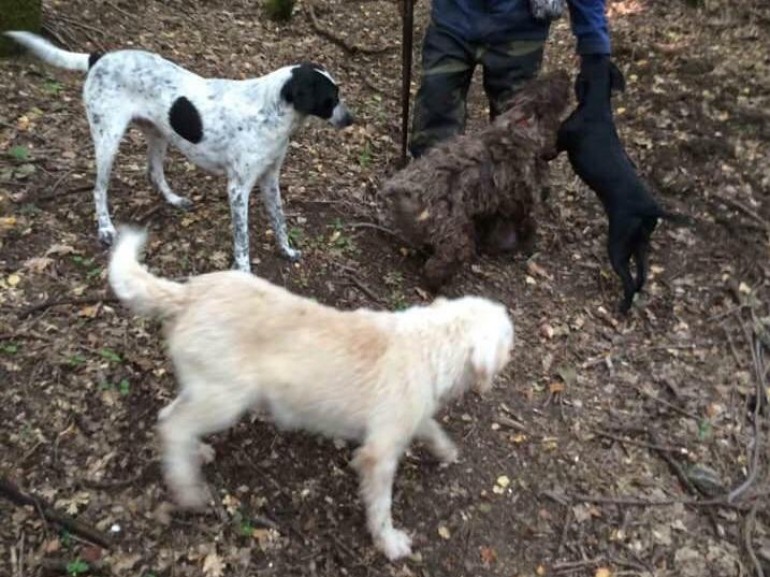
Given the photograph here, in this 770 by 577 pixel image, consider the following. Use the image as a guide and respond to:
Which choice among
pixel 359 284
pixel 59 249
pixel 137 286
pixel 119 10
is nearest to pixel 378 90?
pixel 119 10

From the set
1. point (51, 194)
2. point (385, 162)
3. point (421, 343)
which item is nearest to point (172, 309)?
point (421, 343)

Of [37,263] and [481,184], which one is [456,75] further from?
[37,263]

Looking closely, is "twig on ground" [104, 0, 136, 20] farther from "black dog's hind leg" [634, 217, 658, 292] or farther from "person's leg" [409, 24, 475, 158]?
"black dog's hind leg" [634, 217, 658, 292]

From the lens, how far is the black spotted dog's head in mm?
4125

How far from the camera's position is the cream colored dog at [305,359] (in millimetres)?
3014

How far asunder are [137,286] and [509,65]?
10.9 ft

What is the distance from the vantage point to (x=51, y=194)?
191 inches

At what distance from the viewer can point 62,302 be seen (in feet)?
13.7

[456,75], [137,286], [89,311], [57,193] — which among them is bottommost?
[89,311]

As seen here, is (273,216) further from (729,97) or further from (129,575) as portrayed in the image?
(729,97)

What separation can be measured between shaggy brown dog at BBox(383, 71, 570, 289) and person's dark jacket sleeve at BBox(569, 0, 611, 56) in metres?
0.30

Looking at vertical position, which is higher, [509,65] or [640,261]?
[509,65]

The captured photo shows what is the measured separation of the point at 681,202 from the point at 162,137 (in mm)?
4131

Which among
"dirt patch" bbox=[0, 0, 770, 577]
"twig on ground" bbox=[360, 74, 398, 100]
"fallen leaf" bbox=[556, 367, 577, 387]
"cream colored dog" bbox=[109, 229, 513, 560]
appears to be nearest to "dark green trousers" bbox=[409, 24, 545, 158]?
"dirt patch" bbox=[0, 0, 770, 577]
